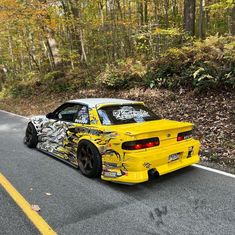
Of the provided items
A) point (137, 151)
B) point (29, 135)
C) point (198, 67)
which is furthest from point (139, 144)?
point (198, 67)

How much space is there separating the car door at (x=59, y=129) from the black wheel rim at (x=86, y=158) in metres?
0.59

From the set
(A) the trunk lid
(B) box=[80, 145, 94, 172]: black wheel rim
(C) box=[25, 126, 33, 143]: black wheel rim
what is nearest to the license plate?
(A) the trunk lid

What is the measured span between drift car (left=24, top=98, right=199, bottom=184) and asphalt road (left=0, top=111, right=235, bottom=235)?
0.26 metres

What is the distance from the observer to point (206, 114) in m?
8.90

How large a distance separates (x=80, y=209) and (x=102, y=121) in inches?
69.0

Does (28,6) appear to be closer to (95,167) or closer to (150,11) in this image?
(150,11)

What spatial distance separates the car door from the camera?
6082 mm

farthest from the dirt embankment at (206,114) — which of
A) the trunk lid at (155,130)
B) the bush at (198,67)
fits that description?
the trunk lid at (155,130)

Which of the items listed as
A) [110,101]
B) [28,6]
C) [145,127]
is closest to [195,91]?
[110,101]

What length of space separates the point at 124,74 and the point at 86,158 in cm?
926

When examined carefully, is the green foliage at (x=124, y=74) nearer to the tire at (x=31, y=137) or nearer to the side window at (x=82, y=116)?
the tire at (x=31, y=137)

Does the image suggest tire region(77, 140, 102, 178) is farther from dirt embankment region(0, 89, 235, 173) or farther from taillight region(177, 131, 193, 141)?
dirt embankment region(0, 89, 235, 173)

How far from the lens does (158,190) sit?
473 centimetres

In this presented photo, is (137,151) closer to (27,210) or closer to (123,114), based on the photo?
(123,114)
